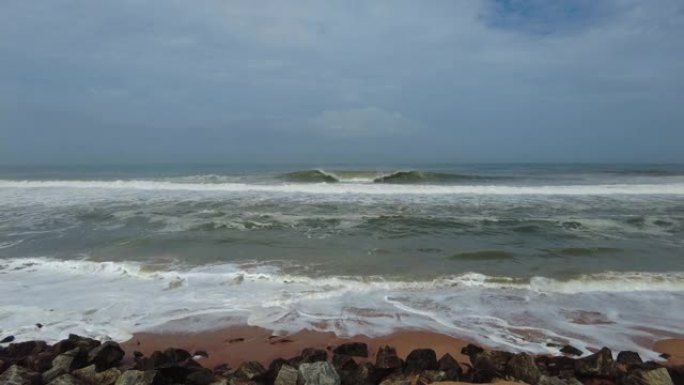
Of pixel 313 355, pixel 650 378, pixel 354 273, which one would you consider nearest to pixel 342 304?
pixel 354 273

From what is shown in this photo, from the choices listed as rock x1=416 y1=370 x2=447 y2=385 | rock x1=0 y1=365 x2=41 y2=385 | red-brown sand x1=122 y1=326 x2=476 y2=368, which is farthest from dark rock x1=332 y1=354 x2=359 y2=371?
rock x1=0 y1=365 x2=41 y2=385

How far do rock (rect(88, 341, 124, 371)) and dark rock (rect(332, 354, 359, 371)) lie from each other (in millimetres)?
2012

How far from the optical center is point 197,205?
16141 mm

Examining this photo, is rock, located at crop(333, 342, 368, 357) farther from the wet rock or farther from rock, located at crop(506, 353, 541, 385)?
rock, located at crop(506, 353, 541, 385)

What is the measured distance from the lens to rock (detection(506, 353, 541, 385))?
144 inches

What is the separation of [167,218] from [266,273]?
697 cm

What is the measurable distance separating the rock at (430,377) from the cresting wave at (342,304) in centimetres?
123

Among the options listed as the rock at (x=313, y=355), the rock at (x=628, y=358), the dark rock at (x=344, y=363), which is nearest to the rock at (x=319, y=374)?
the dark rock at (x=344, y=363)

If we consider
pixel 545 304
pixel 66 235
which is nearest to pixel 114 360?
pixel 545 304

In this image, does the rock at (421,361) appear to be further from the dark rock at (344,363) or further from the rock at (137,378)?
the rock at (137,378)

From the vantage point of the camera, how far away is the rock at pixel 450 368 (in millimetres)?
3715

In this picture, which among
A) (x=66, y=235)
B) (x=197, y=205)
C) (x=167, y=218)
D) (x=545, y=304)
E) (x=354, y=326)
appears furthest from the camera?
(x=197, y=205)

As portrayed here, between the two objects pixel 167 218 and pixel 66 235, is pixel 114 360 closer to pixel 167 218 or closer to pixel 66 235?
pixel 66 235

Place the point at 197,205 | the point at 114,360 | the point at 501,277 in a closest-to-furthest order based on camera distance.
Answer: the point at 114,360
the point at 501,277
the point at 197,205
